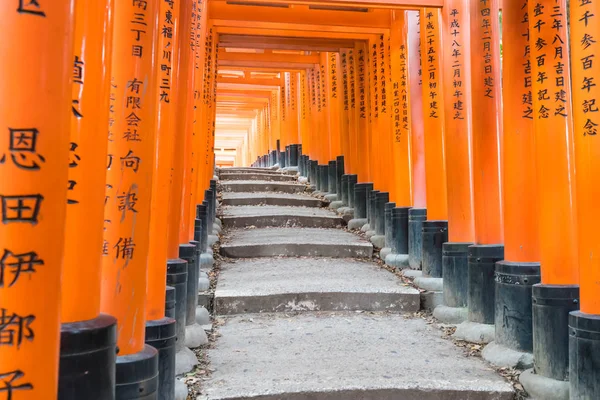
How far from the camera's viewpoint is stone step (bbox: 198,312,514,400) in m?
2.60

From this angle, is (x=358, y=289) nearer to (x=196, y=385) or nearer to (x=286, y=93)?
(x=196, y=385)

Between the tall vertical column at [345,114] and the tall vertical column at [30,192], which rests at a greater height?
the tall vertical column at [345,114]

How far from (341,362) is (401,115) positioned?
2.94 m

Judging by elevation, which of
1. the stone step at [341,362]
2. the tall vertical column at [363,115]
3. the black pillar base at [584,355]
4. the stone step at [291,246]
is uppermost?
the tall vertical column at [363,115]

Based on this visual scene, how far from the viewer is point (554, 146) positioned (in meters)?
2.62

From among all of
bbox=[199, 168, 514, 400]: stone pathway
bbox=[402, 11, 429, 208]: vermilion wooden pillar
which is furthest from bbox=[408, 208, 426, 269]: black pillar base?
bbox=[199, 168, 514, 400]: stone pathway

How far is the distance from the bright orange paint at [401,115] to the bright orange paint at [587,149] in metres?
2.80

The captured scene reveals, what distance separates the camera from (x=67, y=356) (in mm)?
1284

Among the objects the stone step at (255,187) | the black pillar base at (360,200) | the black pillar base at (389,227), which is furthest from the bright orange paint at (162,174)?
the stone step at (255,187)

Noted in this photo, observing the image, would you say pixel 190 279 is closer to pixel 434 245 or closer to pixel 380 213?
pixel 434 245

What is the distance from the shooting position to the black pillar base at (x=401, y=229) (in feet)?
16.8

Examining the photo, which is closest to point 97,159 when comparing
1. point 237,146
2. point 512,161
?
point 512,161

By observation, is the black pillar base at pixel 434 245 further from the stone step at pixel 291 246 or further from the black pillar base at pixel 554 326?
the black pillar base at pixel 554 326

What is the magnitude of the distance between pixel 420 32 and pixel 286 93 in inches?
306
